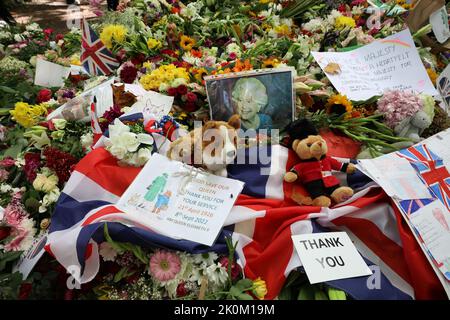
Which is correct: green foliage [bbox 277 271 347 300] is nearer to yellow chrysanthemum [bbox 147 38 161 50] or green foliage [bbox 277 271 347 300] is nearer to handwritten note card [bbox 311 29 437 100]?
handwritten note card [bbox 311 29 437 100]

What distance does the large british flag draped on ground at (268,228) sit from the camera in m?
1.10

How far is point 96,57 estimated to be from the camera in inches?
81.7

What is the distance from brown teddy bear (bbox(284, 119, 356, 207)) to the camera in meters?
1.26

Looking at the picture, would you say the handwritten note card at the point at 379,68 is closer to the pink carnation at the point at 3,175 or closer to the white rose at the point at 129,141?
the white rose at the point at 129,141

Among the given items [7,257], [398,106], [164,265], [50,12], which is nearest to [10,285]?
[7,257]

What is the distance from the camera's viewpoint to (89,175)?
132cm

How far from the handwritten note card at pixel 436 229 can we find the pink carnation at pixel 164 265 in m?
0.83

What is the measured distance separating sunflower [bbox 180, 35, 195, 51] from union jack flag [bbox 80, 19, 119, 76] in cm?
44

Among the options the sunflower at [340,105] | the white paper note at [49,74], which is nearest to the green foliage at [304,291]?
the sunflower at [340,105]

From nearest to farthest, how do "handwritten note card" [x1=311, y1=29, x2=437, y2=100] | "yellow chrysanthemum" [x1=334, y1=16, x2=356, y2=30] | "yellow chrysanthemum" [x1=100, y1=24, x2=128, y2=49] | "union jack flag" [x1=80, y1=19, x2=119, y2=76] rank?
"handwritten note card" [x1=311, y1=29, x2=437, y2=100]
"union jack flag" [x1=80, y1=19, x2=119, y2=76]
"yellow chrysanthemum" [x1=100, y1=24, x2=128, y2=49]
"yellow chrysanthemum" [x1=334, y1=16, x2=356, y2=30]

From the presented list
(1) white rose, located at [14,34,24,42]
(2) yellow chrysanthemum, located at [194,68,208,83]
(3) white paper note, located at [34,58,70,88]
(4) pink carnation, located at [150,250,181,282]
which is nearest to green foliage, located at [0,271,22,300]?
(4) pink carnation, located at [150,250,181,282]

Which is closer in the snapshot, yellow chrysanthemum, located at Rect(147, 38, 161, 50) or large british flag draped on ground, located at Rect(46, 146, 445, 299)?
large british flag draped on ground, located at Rect(46, 146, 445, 299)

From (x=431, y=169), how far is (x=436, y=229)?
280mm

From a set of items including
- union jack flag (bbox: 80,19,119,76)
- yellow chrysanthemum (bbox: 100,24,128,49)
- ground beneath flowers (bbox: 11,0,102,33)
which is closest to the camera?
union jack flag (bbox: 80,19,119,76)
